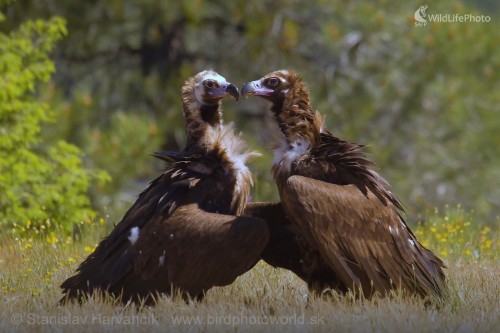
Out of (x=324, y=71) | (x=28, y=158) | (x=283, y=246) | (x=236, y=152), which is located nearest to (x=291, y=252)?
(x=283, y=246)

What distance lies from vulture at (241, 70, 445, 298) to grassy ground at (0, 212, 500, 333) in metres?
0.19

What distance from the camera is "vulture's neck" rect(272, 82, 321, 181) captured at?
23.7 ft

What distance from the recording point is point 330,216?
6.75m

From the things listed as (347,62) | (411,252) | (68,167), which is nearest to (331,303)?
(411,252)

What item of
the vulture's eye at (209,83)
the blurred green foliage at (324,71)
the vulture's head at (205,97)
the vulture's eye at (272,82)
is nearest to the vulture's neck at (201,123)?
the vulture's head at (205,97)

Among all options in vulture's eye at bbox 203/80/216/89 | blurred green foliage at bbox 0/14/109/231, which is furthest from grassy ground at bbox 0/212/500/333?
blurred green foliage at bbox 0/14/109/231

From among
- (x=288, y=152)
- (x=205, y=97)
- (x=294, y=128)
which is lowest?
(x=288, y=152)

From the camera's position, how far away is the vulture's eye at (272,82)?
7559mm

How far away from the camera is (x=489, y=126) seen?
16.0 metres

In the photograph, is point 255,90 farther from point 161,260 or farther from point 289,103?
point 161,260

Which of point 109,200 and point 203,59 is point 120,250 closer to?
point 109,200

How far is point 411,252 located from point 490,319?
109cm

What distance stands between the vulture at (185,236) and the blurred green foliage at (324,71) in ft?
22.4

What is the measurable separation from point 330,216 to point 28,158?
15.7ft
